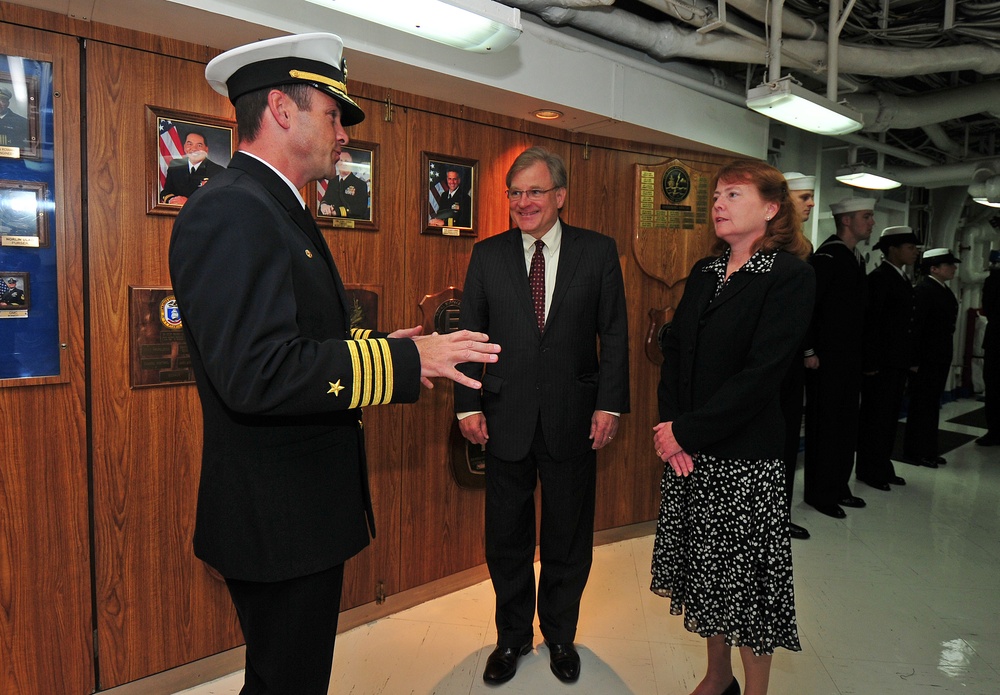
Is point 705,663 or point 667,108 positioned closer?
point 705,663

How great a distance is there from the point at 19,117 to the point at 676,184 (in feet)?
10.1

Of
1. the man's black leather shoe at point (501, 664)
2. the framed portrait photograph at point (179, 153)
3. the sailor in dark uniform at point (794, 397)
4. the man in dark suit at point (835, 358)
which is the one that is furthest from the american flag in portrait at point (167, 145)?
the man in dark suit at point (835, 358)

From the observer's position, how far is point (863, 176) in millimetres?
5133

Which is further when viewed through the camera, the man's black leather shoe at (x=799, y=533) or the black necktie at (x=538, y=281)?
the man's black leather shoe at (x=799, y=533)

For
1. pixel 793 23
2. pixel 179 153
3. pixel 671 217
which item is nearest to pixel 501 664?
pixel 179 153

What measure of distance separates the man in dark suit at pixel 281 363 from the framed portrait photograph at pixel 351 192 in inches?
43.3

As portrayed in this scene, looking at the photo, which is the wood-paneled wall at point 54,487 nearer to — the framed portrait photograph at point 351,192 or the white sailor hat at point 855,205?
the framed portrait photograph at point 351,192

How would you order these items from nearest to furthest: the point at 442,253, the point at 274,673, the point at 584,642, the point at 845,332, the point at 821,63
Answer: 1. the point at 274,673
2. the point at 584,642
3. the point at 442,253
4. the point at 821,63
5. the point at 845,332

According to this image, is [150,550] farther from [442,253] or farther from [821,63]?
[821,63]

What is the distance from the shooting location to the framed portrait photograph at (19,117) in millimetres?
1892

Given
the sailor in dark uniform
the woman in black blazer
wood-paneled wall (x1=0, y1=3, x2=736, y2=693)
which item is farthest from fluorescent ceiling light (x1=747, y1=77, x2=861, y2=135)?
wood-paneled wall (x1=0, y1=3, x2=736, y2=693)

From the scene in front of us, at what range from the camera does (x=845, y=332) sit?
4078 millimetres

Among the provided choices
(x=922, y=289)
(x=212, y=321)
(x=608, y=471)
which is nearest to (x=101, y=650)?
(x=212, y=321)

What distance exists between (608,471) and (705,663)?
1342 millimetres
